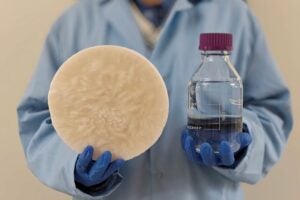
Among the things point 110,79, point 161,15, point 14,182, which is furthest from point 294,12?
point 14,182

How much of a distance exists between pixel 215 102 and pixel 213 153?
0.07 m

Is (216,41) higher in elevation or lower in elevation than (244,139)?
higher

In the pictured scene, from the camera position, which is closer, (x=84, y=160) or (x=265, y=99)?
(x=84, y=160)

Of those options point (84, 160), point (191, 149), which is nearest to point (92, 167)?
point (84, 160)

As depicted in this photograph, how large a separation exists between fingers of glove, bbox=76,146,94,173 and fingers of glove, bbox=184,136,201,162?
13cm

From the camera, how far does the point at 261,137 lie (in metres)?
0.73

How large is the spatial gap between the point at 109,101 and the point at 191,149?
0.44ft

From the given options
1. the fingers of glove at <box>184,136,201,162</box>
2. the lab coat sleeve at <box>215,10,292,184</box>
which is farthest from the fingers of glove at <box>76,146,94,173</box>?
the lab coat sleeve at <box>215,10,292,184</box>

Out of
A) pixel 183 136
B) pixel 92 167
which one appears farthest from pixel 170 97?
pixel 92 167

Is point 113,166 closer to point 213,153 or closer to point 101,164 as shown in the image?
point 101,164

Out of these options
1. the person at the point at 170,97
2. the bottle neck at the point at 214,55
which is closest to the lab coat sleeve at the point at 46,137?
the person at the point at 170,97

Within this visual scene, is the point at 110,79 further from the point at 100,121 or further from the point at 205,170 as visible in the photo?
the point at 205,170

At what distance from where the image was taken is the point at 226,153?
63 centimetres

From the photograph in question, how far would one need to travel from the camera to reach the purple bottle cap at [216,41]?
625mm
